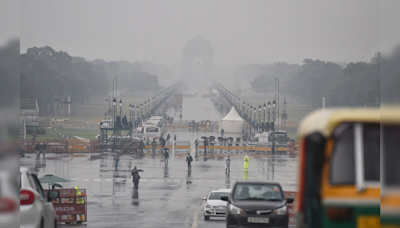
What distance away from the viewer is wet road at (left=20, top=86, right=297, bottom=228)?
2203 cm

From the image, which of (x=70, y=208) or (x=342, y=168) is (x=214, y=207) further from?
(x=342, y=168)

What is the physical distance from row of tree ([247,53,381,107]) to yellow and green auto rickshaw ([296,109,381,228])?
229 ft

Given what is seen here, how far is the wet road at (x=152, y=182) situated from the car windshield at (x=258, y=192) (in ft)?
15.3

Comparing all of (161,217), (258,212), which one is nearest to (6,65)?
(258,212)

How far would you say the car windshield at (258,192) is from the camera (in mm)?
14797

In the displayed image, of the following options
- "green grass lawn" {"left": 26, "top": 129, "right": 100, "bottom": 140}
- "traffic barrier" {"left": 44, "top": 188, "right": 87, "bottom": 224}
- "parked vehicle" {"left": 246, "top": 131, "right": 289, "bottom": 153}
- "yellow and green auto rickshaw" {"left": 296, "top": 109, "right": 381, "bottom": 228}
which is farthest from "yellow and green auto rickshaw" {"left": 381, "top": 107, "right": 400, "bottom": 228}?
"green grass lawn" {"left": 26, "top": 129, "right": 100, "bottom": 140}

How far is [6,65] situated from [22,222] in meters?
2.76

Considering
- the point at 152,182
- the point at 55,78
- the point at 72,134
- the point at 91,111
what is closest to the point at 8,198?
the point at 152,182

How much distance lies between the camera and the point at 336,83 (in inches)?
4259

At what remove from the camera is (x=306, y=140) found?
4480mm

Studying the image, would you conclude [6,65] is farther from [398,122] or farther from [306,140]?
[398,122]

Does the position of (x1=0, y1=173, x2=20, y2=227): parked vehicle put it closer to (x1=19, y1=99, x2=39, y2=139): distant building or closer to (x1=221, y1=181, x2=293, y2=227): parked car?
(x1=221, y1=181, x2=293, y2=227): parked car

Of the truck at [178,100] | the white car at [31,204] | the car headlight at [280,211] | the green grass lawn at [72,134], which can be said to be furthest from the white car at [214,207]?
the truck at [178,100]

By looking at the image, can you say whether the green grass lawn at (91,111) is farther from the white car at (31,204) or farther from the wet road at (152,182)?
A: the white car at (31,204)
